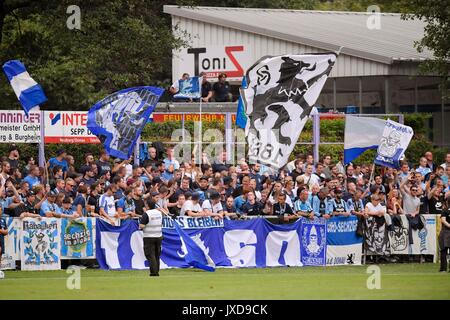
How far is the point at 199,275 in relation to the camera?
78.1 ft

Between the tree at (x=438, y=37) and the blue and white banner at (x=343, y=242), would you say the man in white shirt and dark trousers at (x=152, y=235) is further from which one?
the tree at (x=438, y=37)

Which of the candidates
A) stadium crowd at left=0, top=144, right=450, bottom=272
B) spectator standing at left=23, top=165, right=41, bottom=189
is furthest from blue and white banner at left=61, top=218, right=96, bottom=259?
spectator standing at left=23, top=165, right=41, bottom=189

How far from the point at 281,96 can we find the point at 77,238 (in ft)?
19.5

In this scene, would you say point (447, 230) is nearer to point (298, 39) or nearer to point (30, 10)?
point (30, 10)

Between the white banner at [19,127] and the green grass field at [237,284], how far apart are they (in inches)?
220

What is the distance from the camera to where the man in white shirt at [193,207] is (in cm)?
2628

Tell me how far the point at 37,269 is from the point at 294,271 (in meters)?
5.82

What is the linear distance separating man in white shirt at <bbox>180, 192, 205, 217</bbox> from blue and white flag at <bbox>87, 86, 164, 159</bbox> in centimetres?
201

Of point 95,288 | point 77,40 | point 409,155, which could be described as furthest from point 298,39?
point 95,288

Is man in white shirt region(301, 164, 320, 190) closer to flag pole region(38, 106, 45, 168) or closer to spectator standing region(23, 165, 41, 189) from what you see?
spectator standing region(23, 165, 41, 189)

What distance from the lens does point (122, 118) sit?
27.4 metres

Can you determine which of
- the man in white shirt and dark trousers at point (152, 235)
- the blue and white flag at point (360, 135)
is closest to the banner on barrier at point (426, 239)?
the blue and white flag at point (360, 135)

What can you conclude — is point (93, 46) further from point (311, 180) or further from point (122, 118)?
point (311, 180)

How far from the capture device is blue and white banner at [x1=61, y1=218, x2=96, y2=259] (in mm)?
25562
